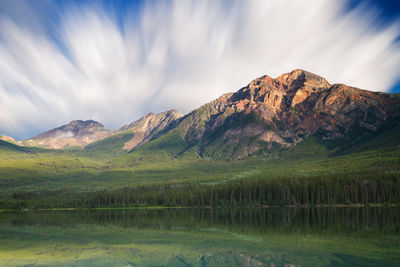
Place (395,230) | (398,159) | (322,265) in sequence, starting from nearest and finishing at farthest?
(322,265), (395,230), (398,159)

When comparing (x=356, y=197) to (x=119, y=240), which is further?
(x=356, y=197)

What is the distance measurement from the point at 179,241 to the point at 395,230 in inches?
1341

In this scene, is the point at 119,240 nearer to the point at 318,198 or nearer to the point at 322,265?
the point at 322,265

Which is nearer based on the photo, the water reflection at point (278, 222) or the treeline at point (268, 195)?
the water reflection at point (278, 222)

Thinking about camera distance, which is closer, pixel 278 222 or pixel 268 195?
pixel 278 222

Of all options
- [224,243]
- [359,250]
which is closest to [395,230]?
[359,250]

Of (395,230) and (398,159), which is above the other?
(398,159)

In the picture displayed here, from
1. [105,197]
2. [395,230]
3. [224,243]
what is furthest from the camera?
[105,197]

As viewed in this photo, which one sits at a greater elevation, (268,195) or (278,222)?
(278,222)

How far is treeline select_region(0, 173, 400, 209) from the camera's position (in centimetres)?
12124

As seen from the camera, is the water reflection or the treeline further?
the treeline

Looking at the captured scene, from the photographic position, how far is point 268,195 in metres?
141

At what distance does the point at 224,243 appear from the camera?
131 ft

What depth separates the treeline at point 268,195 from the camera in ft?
398
